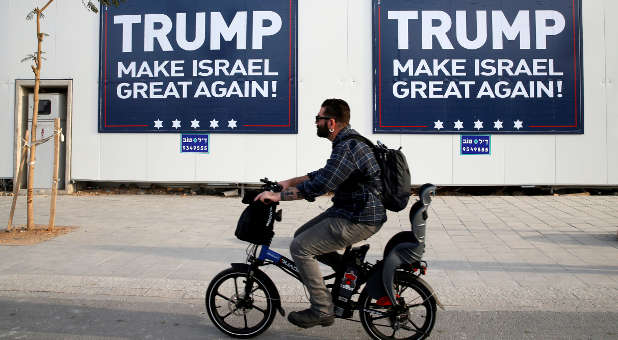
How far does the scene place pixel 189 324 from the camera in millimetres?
4410

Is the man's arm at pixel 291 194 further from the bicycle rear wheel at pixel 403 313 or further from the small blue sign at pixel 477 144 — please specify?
the small blue sign at pixel 477 144

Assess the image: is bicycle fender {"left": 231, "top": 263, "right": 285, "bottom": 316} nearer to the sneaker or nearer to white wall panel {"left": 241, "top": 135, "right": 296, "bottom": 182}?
the sneaker

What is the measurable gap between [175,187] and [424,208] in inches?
427

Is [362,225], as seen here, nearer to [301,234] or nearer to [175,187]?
[301,234]

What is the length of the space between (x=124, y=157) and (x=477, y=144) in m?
8.69

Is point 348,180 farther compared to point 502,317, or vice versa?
point 502,317

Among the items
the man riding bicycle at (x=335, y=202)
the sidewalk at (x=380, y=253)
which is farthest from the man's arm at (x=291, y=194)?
the sidewalk at (x=380, y=253)

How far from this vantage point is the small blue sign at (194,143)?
42.4 ft

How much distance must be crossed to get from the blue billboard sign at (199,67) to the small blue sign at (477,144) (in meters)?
4.05

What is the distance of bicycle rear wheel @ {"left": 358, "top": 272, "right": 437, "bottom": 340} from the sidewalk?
3.79 ft

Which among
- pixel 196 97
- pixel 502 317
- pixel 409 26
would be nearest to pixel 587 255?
pixel 502 317

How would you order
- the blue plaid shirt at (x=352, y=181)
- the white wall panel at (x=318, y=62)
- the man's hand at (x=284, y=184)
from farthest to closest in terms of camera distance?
the white wall panel at (x=318, y=62), the man's hand at (x=284, y=184), the blue plaid shirt at (x=352, y=181)

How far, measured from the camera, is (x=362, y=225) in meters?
3.67

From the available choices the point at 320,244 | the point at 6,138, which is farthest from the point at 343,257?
the point at 6,138
